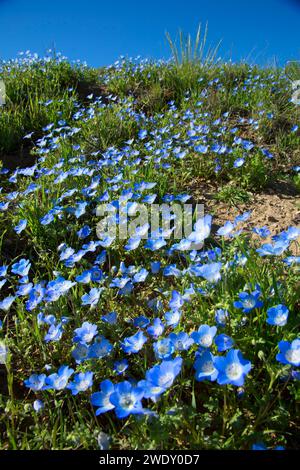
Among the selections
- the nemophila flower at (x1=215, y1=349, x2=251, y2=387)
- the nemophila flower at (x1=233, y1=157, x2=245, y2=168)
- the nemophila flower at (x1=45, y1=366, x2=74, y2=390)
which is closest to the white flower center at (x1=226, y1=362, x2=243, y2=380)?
the nemophila flower at (x1=215, y1=349, x2=251, y2=387)

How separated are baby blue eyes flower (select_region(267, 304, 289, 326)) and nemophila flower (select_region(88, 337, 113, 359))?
67 cm

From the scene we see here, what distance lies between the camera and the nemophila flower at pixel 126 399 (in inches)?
50.5

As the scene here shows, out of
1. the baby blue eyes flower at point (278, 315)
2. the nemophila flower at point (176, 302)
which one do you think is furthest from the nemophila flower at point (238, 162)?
the baby blue eyes flower at point (278, 315)

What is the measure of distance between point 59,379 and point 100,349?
20 cm

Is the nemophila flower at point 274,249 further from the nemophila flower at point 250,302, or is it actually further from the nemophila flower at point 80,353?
the nemophila flower at point 80,353

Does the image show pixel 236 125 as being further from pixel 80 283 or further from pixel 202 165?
pixel 80 283

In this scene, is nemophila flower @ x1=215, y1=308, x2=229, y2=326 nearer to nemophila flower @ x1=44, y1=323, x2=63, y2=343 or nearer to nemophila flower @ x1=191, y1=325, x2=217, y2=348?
nemophila flower @ x1=191, y1=325, x2=217, y2=348

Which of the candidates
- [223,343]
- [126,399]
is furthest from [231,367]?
[126,399]

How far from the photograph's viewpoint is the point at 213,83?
19.9 feet

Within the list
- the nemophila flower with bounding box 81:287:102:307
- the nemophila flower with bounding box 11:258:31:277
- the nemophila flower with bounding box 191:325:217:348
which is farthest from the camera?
the nemophila flower with bounding box 11:258:31:277

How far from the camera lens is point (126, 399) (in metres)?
1.36

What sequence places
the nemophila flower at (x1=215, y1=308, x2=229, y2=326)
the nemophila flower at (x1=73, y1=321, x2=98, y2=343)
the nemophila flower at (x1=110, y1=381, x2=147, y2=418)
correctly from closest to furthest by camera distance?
1. the nemophila flower at (x1=110, y1=381, x2=147, y2=418)
2. the nemophila flower at (x1=215, y1=308, x2=229, y2=326)
3. the nemophila flower at (x1=73, y1=321, x2=98, y2=343)

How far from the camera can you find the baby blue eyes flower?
148 centimetres
